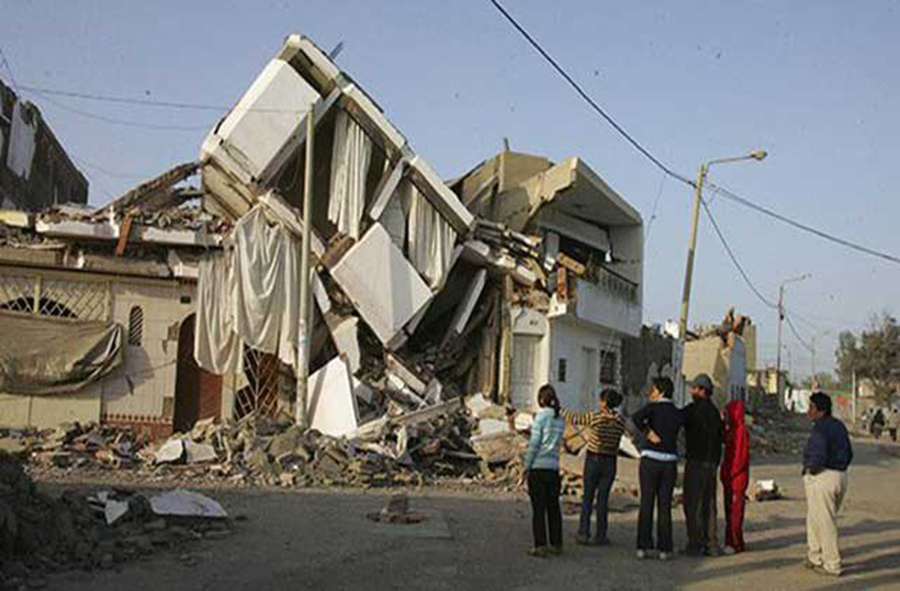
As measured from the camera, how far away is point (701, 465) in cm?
945

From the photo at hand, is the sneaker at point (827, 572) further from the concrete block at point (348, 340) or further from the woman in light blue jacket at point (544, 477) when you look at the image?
the concrete block at point (348, 340)

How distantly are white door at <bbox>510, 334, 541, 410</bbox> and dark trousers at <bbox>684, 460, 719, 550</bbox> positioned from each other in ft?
36.9

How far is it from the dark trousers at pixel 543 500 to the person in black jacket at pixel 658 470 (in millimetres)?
850

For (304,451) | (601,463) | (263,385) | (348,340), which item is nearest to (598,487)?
(601,463)

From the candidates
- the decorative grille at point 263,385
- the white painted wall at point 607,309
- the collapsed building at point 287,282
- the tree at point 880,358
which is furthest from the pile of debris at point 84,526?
the tree at point 880,358

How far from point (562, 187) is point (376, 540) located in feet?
46.0

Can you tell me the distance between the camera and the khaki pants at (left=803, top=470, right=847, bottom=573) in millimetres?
8516

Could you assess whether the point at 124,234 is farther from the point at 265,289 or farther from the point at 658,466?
the point at 658,466

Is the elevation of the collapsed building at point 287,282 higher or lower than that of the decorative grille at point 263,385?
higher

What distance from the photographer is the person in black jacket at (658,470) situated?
8836mm

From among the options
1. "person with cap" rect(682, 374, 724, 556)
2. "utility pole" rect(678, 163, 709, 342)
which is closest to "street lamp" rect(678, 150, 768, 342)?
"utility pole" rect(678, 163, 709, 342)

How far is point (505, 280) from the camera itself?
20734mm

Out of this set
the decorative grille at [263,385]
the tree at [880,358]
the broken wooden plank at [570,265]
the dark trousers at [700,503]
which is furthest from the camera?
the tree at [880,358]

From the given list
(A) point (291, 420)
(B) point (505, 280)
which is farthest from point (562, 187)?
(A) point (291, 420)
